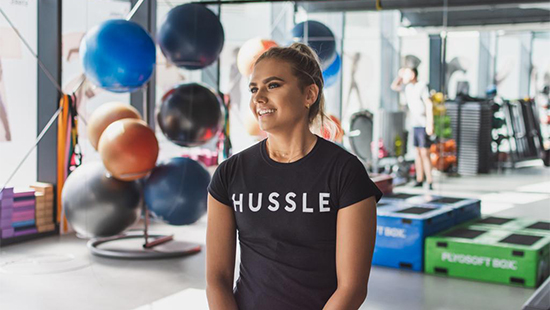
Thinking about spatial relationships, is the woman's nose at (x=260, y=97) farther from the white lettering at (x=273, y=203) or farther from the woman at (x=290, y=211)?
the white lettering at (x=273, y=203)

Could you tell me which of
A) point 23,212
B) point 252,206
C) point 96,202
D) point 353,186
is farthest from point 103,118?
point 353,186

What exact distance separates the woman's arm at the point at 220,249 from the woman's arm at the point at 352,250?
0.25m

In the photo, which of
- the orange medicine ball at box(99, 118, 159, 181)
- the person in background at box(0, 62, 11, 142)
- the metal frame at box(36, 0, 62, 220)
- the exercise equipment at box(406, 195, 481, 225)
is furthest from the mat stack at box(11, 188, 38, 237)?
the exercise equipment at box(406, 195, 481, 225)

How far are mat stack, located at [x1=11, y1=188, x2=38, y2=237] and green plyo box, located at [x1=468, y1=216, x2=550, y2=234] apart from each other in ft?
11.7

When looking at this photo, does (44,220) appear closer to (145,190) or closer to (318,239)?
(145,190)

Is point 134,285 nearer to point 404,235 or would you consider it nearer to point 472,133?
point 404,235

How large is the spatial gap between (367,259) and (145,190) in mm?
3294

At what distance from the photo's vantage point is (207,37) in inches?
182

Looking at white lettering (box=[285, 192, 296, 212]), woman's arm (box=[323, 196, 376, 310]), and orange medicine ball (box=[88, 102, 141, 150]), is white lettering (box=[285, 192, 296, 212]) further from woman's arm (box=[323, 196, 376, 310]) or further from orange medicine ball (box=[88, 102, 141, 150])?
orange medicine ball (box=[88, 102, 141, 150])

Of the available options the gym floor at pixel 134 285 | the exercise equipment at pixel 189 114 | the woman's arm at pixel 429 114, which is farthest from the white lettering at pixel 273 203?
the woman's arm at pixel 429 114

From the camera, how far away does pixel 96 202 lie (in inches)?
171

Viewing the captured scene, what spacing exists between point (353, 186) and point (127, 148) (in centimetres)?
307

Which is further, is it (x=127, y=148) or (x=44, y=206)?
(x=44, y=206)

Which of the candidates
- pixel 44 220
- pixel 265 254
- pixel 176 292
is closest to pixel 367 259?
pixel 265 254
